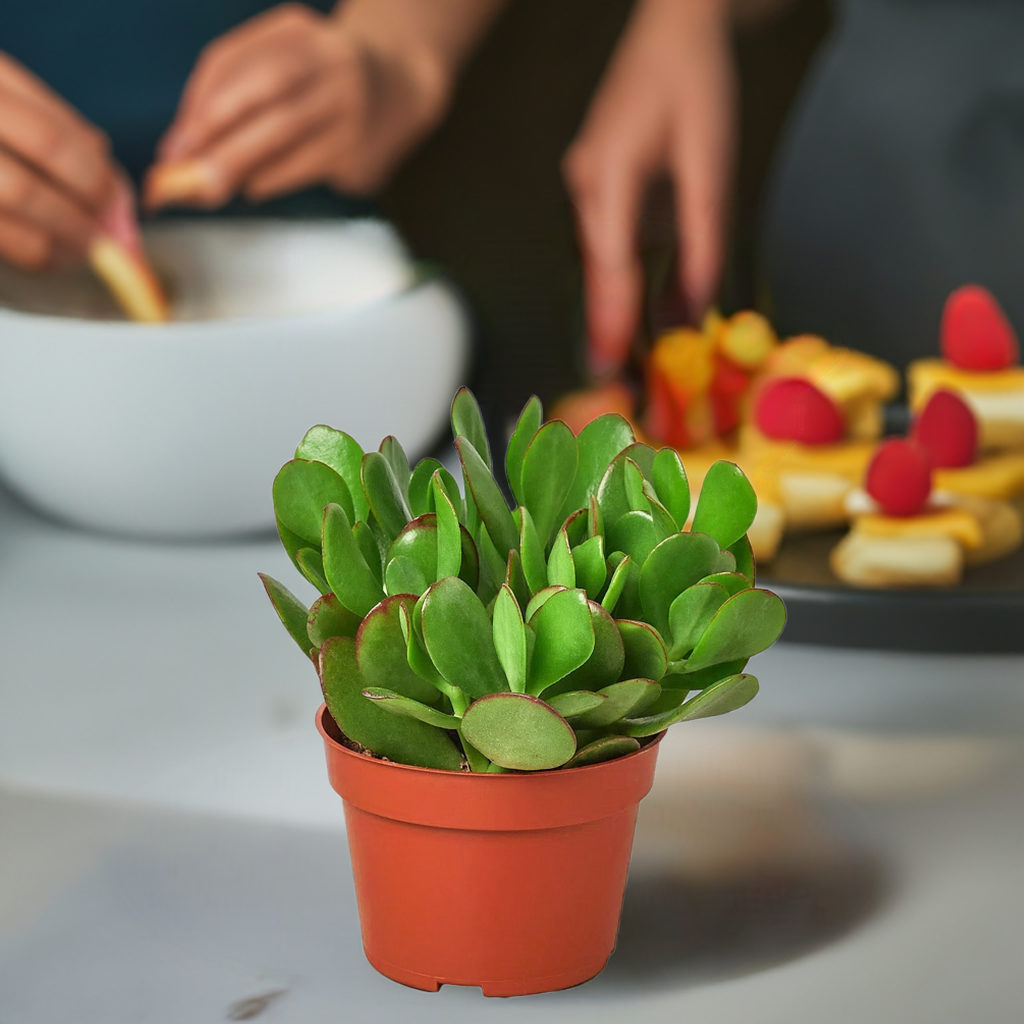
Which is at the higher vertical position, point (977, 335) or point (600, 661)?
point (600, 661)

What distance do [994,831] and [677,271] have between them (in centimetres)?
52

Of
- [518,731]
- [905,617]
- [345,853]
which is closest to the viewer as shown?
[518,731]

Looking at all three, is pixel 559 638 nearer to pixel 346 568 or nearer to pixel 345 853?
pixel 346 568

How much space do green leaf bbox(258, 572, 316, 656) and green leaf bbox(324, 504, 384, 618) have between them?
2 centimetres

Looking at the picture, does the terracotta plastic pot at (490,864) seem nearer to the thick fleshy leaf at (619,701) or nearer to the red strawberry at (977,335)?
the thick fleshy leaf at (619,701)

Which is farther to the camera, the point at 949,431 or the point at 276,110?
the point at 276,110

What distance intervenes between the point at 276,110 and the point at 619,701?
0.64 meters

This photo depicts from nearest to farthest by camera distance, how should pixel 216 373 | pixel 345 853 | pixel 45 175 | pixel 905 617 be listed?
pixel 345 853
pixel 905 617
pixel 216 373
pixel 45 175

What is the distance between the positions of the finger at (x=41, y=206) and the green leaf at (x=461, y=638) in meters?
0.59

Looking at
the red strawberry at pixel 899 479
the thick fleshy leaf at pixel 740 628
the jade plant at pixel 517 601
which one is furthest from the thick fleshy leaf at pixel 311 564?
the red strawberry at pixel 899 479

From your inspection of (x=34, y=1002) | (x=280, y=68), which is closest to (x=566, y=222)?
(x=280, y=68)

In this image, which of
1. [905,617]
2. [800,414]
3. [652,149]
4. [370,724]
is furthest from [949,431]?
[370,724]

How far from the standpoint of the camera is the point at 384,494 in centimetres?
37

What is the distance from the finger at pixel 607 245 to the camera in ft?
2.96
